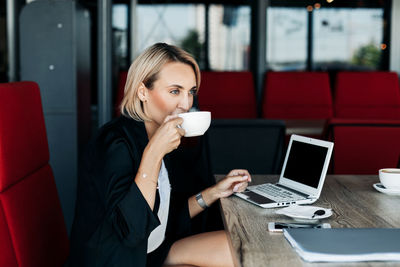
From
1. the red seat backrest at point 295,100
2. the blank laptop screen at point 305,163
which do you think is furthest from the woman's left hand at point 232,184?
the red seat backrest at point 295,100

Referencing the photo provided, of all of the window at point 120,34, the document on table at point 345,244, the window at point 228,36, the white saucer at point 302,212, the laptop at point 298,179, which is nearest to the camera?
the document on table at point 345,244

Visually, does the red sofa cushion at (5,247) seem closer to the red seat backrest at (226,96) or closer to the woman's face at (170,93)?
the woman's face at (170,93)

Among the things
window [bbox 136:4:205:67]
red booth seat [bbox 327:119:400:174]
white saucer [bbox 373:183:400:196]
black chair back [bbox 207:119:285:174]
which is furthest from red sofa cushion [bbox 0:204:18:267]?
window [bbox 136:4:205:67]

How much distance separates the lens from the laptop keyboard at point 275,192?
158 cm

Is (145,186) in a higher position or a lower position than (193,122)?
lower

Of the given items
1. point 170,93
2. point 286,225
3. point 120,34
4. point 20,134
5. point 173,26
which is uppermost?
point 173,26

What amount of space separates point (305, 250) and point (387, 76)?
423 cm

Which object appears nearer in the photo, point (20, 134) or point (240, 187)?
point (20, 134)

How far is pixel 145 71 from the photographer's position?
1.71 metres

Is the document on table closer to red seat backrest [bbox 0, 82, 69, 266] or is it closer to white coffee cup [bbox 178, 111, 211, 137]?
white coffee cup [bbox 178, 111, 211, 137]

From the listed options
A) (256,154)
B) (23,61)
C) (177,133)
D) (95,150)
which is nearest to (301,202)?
(177,133)

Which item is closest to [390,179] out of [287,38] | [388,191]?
[388,191]

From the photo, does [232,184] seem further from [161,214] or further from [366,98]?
[366,98]

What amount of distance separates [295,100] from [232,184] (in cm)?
306
